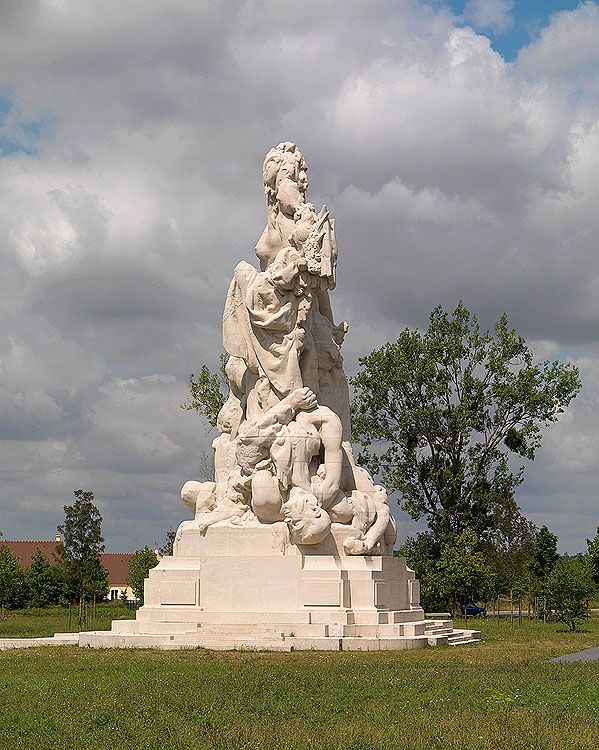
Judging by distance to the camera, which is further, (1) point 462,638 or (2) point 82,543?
(2) point 82,543

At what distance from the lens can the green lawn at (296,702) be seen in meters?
11.0

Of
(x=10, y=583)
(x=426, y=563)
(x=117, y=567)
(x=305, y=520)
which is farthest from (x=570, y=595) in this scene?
(x=117, y=567)

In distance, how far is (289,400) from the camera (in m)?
24.0

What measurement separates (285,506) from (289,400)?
242 cm

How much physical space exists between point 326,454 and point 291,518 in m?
1.86

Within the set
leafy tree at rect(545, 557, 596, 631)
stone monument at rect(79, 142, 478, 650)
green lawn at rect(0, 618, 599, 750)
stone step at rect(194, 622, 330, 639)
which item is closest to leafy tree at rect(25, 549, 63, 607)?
leafy tree at rect(545, 557, 596, 631)

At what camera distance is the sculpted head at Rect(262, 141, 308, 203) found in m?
26.0

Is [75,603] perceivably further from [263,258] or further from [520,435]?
[263,258]

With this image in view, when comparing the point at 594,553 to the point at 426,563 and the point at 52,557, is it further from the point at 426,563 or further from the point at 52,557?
the point at 52,557

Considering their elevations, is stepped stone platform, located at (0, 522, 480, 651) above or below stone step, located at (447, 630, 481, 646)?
above

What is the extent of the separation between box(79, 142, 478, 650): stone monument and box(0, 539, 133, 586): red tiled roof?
3903 cm

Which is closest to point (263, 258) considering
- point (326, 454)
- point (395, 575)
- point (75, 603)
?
point (326, 454)

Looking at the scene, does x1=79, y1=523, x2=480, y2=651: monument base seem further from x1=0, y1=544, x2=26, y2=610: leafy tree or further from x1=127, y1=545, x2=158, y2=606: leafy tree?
x1=0, y1=544, x2=26, y2=610: leafy tree

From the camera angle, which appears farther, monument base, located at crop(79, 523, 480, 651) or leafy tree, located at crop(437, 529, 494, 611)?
leafy tree, located at crop(437, 529, 494, 611)
